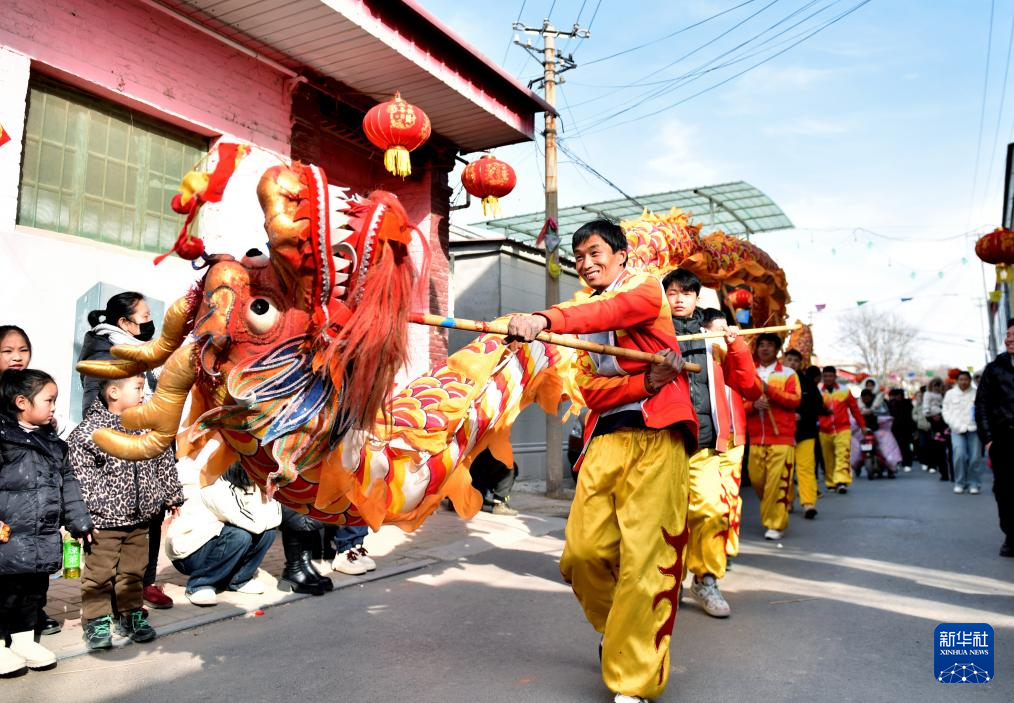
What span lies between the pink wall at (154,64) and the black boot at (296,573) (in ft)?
12.5

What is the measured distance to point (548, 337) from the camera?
8.38 ft

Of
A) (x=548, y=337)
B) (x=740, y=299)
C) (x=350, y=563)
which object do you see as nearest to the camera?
(x=548, y=337)

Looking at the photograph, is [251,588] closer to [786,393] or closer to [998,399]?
[786,393]

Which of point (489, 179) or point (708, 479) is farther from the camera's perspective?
point (489, 179)

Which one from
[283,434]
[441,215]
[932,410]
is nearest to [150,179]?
[441,215]

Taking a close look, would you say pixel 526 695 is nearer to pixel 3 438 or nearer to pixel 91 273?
pixel 3 438

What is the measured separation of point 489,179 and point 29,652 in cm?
500

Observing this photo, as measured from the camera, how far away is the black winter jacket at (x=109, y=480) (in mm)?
3828

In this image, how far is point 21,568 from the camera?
11.1 ft

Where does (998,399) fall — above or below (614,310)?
below

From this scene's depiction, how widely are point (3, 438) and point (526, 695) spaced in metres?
2.54

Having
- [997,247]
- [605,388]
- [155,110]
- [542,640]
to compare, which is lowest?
[542,640]

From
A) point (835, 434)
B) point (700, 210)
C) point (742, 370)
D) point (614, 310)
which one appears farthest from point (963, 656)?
point (700, 210)

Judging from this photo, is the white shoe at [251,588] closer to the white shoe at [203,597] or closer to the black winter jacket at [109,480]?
the white shoe at [203,597]
